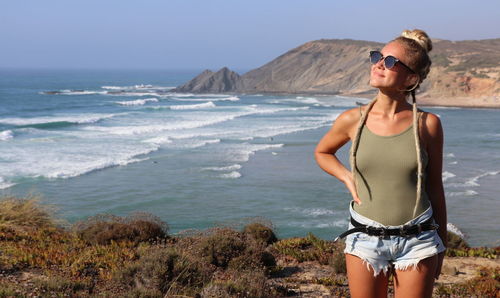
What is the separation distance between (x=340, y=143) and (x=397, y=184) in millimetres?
389

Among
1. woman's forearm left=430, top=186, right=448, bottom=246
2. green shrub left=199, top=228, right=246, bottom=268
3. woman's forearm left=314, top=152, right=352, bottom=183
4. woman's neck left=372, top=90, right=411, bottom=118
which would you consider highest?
woman's neck left=372, top=90, right=411, bottom=118

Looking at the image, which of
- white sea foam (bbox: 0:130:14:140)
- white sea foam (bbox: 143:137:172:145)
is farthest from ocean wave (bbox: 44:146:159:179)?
white sea foam (bbox: 0:130:14:140)

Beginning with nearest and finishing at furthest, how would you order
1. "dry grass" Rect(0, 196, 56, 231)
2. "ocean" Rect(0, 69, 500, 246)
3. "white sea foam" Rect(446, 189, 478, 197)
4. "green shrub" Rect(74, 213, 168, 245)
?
"green shrub" Rect(74, 213, 168, 245) → "dry grass" Rect(0, 196, 56, 231) → "ocean" Rect(0, 69, 500, 246) → "white sea foam" Rect(446, 189, 478, 197)

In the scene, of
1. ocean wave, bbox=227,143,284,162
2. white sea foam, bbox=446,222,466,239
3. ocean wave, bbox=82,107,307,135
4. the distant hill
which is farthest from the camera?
the distant hill

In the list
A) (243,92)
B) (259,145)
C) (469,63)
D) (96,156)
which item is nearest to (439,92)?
(469,63)

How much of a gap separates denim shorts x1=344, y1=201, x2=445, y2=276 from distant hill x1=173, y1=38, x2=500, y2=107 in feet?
232

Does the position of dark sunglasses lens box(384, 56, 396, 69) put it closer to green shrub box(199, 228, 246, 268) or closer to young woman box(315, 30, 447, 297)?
young woman box(315, 30, 447, 297)

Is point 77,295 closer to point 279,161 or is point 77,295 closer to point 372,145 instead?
point 372,145

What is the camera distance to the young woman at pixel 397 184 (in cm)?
266

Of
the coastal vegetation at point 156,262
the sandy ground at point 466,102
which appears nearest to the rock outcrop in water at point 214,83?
the sandy ground at point 466,102

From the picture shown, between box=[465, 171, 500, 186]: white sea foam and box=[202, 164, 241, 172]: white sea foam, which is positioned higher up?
box=[465, 171, 500, 186]: white sea foam

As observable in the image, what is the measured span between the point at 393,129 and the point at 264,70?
114m

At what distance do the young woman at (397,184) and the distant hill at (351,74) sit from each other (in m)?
70.6

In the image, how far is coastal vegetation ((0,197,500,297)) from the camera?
575 centimetres
